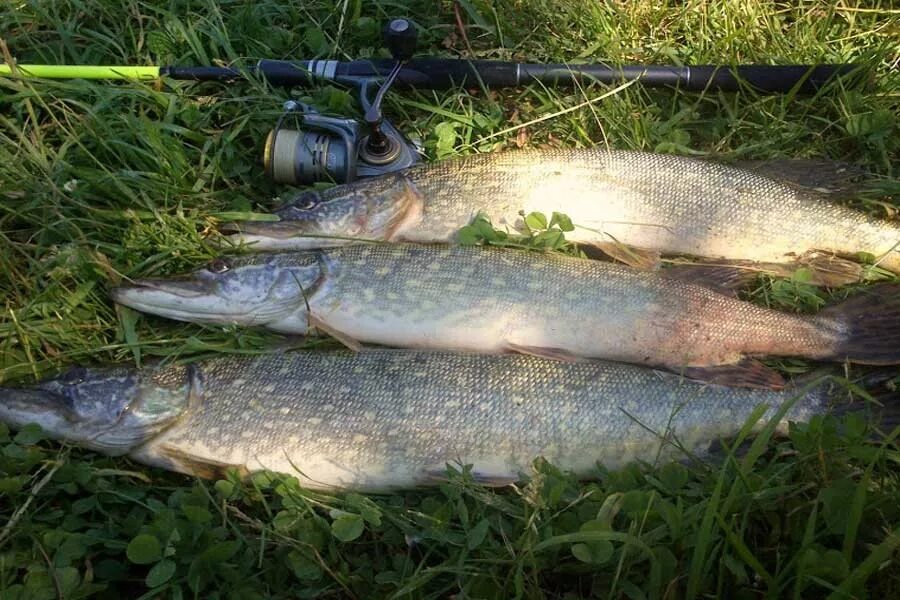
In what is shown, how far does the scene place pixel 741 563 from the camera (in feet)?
6.44

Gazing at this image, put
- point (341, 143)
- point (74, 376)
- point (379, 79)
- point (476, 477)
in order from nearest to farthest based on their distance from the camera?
point (476, 477) → point (74, 376) → point (341, 143) → point (379, 79)

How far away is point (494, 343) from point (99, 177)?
203 centimetres

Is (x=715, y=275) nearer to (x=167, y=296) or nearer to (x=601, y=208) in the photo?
(x=601, y=208)

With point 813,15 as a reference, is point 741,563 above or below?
below

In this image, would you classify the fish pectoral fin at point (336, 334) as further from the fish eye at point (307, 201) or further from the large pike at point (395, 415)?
the fish eye at point (307, 201)

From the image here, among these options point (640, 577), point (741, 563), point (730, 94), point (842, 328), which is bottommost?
point (640, 577)

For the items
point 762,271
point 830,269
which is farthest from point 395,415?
point 830,269

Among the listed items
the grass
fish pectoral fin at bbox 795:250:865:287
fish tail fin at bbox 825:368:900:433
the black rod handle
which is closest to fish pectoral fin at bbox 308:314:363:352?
the grass

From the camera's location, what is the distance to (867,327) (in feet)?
8.75

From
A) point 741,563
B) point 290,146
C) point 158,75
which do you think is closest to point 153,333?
point 290,146

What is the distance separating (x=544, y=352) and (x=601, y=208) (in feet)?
2.62

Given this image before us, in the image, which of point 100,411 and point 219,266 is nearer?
point 100,411

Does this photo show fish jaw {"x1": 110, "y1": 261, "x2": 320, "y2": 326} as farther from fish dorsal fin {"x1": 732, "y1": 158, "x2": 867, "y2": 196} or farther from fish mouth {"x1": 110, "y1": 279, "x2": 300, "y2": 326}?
fish dorsal fin {"x1": 732, "y1": 158, "x2": 867, "y2": 196}

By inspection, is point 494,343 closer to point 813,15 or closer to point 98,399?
point 98,399
